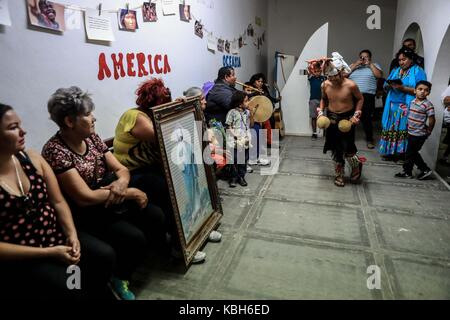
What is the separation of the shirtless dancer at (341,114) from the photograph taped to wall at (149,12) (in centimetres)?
177

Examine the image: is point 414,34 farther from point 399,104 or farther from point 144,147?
point 144,147

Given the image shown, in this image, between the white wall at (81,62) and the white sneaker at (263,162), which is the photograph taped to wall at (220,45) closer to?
the white wall at (81,62)

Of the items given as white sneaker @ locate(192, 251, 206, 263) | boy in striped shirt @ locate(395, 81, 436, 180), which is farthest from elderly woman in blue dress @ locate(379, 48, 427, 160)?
white sneaker @ locate(192, 251, 206, 263)

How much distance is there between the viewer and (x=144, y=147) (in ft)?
6.87

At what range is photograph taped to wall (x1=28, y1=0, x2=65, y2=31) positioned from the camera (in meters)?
1.65

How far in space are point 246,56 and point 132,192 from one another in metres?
4.26

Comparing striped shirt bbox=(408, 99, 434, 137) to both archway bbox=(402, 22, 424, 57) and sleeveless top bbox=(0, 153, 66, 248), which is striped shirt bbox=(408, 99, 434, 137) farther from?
A: sleeveless top bbox=(0, 153, 66, 248)

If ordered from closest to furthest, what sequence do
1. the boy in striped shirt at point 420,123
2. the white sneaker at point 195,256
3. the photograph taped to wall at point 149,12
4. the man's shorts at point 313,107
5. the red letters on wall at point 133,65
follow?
the white sneaker at point 195,256, the red letters on wall at point 133,65, the photograph taped to wall at point 149,12, the boy in striped shirt at point 420,123, the man's shorts at point 313,107

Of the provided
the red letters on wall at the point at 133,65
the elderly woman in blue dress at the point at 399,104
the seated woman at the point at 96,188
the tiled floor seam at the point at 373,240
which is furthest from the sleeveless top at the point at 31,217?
the elderly woman in blue dress at the point at 399,104

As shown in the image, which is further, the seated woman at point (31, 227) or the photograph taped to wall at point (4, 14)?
the photograph taped to wall at point (4, 14)

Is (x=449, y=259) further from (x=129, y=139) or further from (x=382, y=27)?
(x=382, y=27)

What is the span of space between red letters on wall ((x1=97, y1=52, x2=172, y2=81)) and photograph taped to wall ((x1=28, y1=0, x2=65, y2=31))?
359mm

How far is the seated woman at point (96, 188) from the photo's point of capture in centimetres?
156

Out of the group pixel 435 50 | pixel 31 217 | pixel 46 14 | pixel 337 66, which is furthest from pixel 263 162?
pixel 31 217
